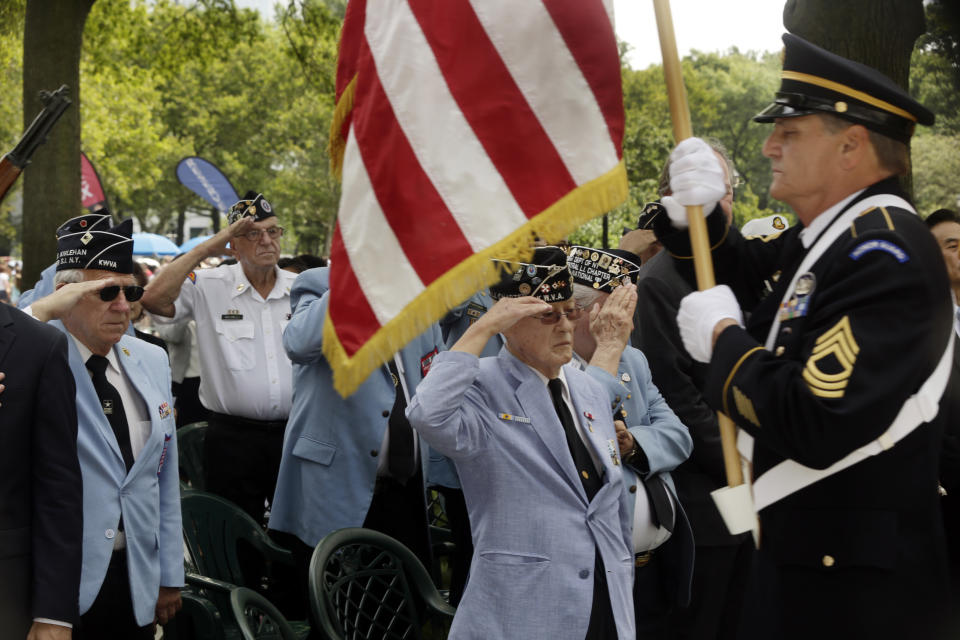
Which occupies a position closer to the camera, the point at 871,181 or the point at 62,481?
the point at 871,181

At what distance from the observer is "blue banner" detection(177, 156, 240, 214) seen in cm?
1555

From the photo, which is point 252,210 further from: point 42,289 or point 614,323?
point 614,323

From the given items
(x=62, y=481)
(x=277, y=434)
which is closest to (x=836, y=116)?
(x=62, y=481)

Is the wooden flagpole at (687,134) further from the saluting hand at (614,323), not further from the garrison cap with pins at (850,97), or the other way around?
the saluting hand at (614,323)

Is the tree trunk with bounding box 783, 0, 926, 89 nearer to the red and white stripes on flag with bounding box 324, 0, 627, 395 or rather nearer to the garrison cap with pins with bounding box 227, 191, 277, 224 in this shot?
the red and white stripes on flag with bounding box 324, 0, 627, 395

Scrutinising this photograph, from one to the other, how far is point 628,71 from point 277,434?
43.1 m

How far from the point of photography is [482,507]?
3.47 metres

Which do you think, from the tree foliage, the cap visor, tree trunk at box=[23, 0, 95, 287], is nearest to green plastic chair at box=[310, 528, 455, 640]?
the cap visor

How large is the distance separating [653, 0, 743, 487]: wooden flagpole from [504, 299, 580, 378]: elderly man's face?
970 millimetres

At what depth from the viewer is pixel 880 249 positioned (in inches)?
94.0

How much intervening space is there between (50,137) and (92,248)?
5274mm

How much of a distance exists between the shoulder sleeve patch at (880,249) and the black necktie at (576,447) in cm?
140

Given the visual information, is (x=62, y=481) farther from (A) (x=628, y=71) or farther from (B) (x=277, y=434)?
(A) (x=628, y=71)

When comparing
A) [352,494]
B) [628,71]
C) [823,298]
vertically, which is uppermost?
[628,71]
